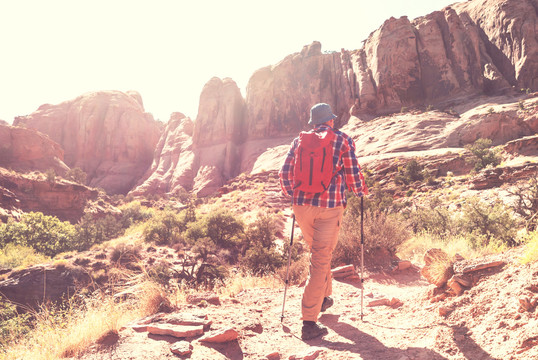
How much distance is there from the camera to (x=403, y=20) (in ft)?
151

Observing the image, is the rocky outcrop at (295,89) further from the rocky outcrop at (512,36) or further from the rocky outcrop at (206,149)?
the rocky outcrop at (512,36)

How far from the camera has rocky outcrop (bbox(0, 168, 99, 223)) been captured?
88.4ft

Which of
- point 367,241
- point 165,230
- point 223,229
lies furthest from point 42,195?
point 367,241

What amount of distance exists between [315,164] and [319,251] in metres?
0.88

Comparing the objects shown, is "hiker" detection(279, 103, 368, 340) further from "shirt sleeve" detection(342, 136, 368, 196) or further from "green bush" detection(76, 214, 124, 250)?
"green bush" detection(76, 214, 124, 250)

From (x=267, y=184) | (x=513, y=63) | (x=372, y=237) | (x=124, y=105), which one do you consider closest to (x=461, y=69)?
(x=513, y=63)

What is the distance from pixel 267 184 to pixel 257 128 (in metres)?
24.4

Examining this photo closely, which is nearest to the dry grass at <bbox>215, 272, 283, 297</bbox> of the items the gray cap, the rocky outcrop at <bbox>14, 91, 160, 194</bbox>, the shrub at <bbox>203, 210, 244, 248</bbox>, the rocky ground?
the rocky ground

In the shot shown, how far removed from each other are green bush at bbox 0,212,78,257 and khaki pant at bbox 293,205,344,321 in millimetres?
21492

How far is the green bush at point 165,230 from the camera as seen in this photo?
1812cm

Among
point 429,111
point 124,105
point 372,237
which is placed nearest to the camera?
point 372,237

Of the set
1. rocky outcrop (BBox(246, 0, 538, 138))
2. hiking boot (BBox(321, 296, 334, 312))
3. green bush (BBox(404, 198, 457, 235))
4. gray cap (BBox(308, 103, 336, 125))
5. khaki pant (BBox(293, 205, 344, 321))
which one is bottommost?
green bush (BBox(404, 198, 457, 235))

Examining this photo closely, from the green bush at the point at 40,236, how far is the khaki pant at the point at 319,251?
21.5 metres

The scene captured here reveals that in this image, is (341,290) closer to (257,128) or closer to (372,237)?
(372,237)
